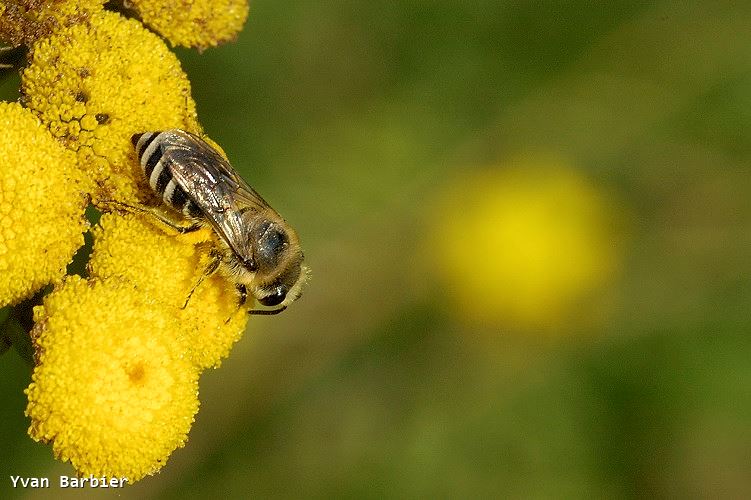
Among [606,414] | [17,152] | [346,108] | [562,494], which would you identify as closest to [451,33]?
[346,108]

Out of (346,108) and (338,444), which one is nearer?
(338,444)

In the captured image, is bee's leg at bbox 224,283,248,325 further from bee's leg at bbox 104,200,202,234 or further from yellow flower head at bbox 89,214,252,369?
bee's leg at bbox 104,200,202,234

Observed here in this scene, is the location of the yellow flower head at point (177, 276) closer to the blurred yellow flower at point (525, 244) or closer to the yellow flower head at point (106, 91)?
the yellow flower head at point (106, 91)

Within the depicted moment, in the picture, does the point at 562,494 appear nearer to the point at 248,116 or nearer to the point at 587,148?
the point at 587,148

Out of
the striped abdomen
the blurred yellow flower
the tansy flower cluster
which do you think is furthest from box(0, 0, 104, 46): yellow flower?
the blurred yellow flower

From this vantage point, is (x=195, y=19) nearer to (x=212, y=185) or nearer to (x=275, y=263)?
(x=212, y=185)
